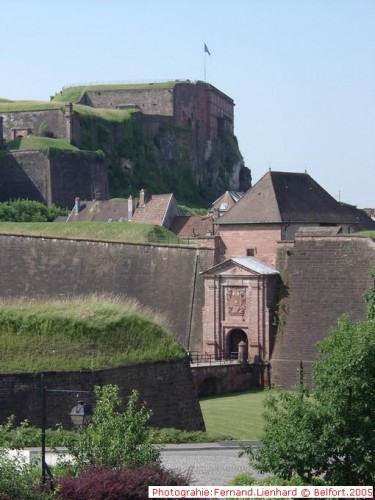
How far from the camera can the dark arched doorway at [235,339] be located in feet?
192

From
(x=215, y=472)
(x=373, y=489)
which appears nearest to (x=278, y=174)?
(x=215, y=472)

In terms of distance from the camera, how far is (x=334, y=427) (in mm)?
25109

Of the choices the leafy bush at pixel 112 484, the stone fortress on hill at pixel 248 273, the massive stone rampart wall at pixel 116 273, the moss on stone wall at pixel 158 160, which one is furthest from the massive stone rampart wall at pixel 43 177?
the leafy bush at pixel 112 484

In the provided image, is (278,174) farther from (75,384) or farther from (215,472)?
(215,472)

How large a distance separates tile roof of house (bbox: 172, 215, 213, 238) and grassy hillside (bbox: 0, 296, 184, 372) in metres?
37.0

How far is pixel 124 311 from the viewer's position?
134 ft

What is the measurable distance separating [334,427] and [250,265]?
33.3 m

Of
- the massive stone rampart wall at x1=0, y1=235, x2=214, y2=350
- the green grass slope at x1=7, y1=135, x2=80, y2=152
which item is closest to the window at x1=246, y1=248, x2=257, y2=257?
the massive stone rampart wall at x1=0, y1=235, x2=214, y2=350

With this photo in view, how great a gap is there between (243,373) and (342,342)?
30660 mm

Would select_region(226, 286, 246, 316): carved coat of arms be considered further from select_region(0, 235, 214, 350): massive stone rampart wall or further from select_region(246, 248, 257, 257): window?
select_region(246, 248, 257, 257): window

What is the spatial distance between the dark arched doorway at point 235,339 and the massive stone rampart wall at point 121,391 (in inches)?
701

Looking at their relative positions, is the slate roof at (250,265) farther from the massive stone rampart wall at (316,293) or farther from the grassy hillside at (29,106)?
the grassy hillside at (29,106)

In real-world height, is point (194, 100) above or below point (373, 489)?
above

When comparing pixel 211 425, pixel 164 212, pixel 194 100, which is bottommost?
pixel 211 425
